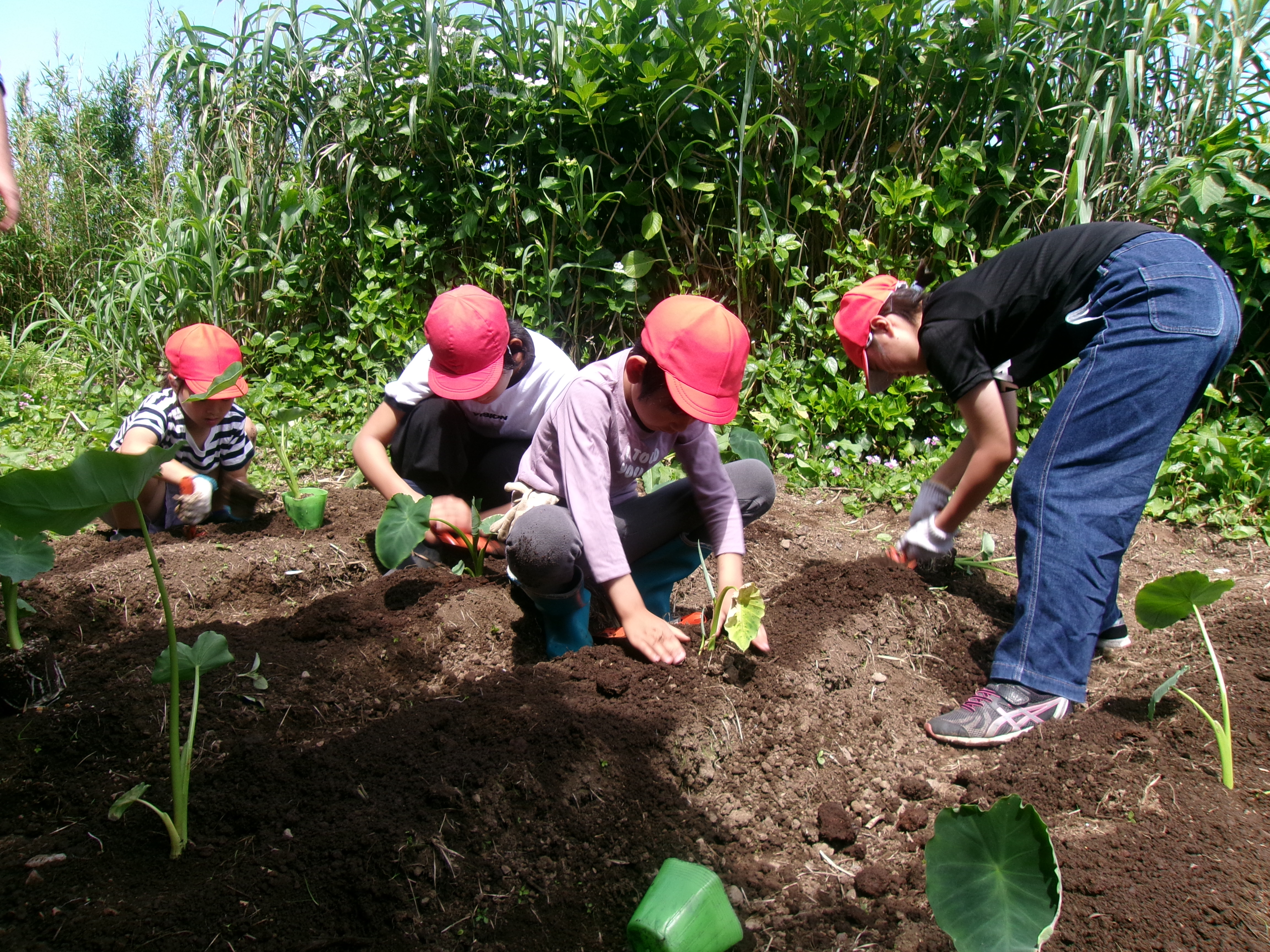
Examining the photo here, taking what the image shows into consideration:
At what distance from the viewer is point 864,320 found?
6.97 ft

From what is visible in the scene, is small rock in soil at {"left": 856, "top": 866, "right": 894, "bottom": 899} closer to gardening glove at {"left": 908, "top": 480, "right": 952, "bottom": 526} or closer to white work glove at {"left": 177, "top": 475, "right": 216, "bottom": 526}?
gardening glove at {"left": 908, "top": 480, "right": 952, "bottom": 526}

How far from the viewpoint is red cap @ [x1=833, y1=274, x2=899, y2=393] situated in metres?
2.12

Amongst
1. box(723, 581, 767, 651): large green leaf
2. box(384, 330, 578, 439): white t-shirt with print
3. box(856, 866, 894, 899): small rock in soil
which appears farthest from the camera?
box(384, 330, 578, 439): white t-shirt with print

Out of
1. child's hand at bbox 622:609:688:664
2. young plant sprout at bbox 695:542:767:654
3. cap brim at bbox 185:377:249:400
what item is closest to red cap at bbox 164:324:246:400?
cap brim at bbox 185:377:249:400

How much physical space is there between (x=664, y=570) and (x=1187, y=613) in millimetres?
1268

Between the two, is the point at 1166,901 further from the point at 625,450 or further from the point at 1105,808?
the point at 625,450

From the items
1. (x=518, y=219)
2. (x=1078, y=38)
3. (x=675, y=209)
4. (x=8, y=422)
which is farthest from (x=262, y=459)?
(x=1078, y=38)

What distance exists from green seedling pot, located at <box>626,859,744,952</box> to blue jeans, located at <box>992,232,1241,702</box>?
0.94 meters

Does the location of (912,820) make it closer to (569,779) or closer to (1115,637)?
(569,779)

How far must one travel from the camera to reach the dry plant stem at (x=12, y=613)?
1.79m

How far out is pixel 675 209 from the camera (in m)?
3.92

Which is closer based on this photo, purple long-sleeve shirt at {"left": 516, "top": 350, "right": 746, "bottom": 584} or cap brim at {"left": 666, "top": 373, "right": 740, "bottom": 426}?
cap brim at {"left": 666, "top": 373, "right": 740, "bottom": 426}

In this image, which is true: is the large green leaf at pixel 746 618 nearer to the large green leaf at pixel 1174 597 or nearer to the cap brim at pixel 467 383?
the large green leaf at pixel 1174 597

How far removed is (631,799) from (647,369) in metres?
0.93
